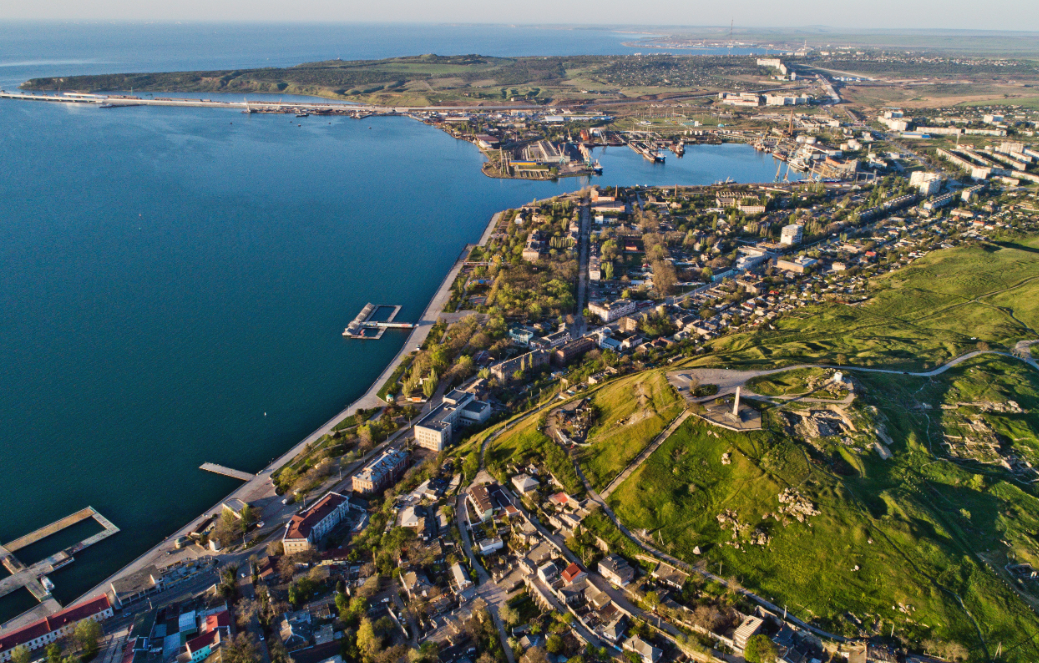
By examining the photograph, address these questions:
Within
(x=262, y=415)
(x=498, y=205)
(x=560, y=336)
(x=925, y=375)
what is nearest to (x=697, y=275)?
(x=560, y=336)

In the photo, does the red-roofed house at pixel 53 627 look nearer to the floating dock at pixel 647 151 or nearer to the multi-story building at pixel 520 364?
the multi-story building at pixel 520 364

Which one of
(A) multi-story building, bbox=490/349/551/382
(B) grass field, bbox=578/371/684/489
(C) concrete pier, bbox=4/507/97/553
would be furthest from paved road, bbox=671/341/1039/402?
(C) concrete pier, bbox=4/507/97/553

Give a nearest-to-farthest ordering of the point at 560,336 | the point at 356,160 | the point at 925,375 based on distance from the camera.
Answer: the point at 925,375, the point at 560,336, the point at 356,160

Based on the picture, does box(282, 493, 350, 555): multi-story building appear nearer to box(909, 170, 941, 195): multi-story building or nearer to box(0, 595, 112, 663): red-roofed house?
box(0, 595, 112, 663): red-roofed house

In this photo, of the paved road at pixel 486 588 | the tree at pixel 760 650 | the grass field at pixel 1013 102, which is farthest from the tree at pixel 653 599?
the grass field at pixel 1013 102

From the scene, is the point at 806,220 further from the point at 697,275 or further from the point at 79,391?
the point at 79,391

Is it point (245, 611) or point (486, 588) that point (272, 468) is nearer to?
point (245, 611)
